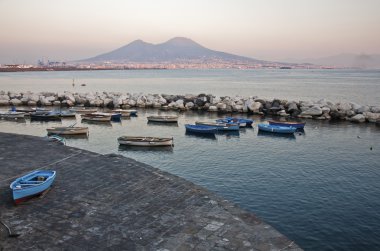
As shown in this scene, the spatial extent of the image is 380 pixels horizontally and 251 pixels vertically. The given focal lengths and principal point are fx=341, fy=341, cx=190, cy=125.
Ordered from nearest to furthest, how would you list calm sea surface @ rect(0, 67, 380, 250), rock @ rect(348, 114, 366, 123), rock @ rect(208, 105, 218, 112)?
calm sea surface @ rect(0, 67, 380, 250) < rock @ rect(348, 114, 366, 123) < rock @ rect(208, 105, 218, 112)

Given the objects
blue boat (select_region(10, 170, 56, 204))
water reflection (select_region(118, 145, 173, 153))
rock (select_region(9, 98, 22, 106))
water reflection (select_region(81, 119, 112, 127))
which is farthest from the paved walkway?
rock (select_region(9, 98, 22, 106))

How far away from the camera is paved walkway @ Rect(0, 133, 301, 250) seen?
35.6 feet

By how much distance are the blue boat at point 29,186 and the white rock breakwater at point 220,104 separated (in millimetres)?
38515

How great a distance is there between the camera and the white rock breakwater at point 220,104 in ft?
150

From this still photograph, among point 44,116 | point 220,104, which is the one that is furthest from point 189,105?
point 44,116

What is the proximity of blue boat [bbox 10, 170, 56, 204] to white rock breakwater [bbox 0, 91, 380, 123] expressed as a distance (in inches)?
1516

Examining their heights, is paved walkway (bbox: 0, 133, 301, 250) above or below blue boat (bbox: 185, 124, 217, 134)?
above

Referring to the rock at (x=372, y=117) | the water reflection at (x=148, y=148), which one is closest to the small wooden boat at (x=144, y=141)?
the water reflection at (x=148, y=148)

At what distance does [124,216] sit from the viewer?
12.8 meters

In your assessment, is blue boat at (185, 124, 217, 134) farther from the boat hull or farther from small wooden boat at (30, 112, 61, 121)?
small wooden boat at (30, 112, 61, 121)

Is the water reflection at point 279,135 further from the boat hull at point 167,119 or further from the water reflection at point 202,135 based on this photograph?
the boat hull at point 167,119

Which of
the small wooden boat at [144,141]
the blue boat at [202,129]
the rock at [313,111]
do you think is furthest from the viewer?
the rock at [313,111]

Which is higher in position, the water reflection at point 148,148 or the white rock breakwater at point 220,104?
the white rock breakwater at point 220,104

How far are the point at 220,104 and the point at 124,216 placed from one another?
40.6m
